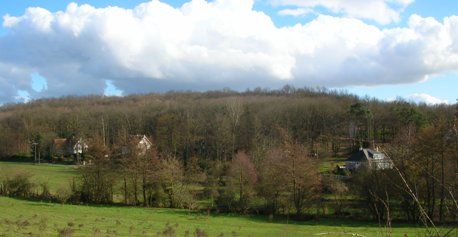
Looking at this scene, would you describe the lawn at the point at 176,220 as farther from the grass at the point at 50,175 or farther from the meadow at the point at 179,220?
the grass at the point at 50,175

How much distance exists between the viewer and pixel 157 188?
51531mm

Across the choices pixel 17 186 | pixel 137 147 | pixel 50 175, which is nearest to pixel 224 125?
pixel 50 175

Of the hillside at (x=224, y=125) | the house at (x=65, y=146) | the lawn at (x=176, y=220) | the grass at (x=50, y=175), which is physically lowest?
the lawn at (x=176, y=220)

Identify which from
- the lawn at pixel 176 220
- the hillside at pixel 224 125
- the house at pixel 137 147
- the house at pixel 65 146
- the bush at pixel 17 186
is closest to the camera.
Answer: the lawn at pixel 176 220

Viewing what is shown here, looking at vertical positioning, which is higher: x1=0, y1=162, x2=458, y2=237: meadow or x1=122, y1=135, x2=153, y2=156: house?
x1=122, y1=135, x2=153, y2=156: house

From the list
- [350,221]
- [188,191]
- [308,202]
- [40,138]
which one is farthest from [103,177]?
[40,138]

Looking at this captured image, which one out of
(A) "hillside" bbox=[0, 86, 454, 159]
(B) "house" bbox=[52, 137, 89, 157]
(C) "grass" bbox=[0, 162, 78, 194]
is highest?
(A) "hillside" bbox=[0, 86, 454, 159]

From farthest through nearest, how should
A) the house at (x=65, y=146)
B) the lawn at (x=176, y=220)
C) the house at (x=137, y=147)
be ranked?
the house at (x=65, y=146) < the house at (x=137, y=147) < the lawn at (x=176, y=220)

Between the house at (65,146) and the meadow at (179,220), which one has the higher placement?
the house at (65,146)

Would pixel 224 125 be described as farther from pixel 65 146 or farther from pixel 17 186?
pixel 65 146

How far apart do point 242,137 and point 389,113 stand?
34079 millimetres

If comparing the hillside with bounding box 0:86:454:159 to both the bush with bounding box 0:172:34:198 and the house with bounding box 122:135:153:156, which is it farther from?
the bush with bounding box 0:172:34:198

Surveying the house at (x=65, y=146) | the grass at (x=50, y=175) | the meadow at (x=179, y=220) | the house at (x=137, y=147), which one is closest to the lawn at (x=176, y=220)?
the meadow at (x=179, y=220)

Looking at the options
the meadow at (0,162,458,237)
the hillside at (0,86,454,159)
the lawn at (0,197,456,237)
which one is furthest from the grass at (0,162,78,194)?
the hillside at (0,86,454,159)
